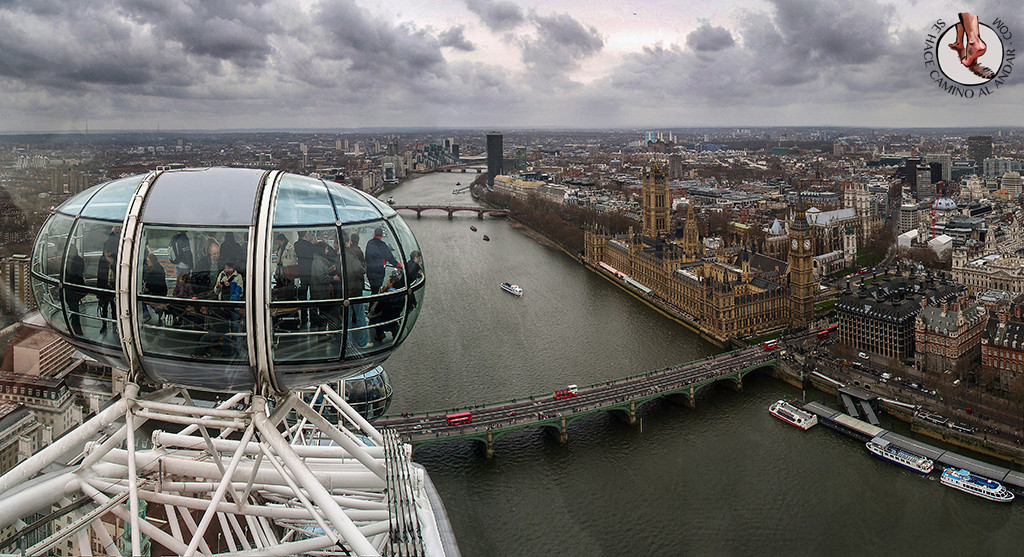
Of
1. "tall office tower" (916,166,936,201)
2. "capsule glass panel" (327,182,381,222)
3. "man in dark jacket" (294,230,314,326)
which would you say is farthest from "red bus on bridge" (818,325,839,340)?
"tall office tower" (916,166,936,201)

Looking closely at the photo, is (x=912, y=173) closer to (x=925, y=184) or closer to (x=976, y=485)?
(x=925, y=184)

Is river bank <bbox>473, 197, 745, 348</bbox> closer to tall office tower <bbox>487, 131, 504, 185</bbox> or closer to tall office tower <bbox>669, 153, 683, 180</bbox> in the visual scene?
tall office tower <bbox>669, 153, 683, 180</bbox>

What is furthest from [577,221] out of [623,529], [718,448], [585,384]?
[623,529]

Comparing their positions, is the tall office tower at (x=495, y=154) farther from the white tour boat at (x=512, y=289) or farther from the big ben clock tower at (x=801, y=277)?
the big ben clock tower at (x=801, y=277)

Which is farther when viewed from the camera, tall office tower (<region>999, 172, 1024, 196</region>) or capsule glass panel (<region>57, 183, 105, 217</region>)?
tall office tower (<region>999, 172, 1024, 196</region>)

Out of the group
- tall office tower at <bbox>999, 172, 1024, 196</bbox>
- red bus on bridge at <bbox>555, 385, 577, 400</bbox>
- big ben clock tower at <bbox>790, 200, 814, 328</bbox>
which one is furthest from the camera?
tall office tower at <bbox>999, 172, 1024, 196</bbox>

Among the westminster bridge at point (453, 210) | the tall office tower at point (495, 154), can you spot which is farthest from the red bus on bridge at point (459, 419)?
the tall office tower at point (495, 154)

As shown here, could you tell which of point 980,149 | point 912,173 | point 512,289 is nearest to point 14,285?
point 512,289

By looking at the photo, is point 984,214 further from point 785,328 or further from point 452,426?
point 452,426
